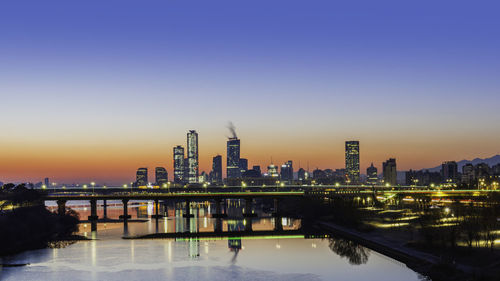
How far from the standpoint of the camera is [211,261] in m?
80.3

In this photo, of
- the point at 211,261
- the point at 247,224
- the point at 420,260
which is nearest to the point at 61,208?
the point at 247,224

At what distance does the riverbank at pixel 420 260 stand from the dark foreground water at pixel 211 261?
5.53 ft

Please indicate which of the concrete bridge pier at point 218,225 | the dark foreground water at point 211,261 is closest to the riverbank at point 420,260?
the dark foreground water at point 211,261

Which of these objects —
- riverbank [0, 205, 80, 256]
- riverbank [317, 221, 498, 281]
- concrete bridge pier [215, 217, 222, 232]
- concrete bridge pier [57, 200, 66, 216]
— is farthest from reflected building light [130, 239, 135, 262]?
concrete bridge pier [57, 200, 66, 216]

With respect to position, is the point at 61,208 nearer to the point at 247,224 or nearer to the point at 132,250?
the point at 247,224

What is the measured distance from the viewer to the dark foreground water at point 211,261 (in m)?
69.5

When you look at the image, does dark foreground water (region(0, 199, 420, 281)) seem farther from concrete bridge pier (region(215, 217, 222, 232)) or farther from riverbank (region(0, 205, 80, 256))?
concrete bridge pier (region(215, 217, 222, 232))

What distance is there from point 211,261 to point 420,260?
1181 inches

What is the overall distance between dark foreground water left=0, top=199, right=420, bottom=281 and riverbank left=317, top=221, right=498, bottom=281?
1684mm

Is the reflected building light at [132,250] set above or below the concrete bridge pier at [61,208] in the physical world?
below

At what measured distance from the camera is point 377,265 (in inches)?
3012

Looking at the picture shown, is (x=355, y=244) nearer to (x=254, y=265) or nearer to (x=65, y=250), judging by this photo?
(x=254, y=265)

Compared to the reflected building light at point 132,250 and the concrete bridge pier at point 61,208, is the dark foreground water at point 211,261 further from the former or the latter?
the concrete bridge pier at point 61,208

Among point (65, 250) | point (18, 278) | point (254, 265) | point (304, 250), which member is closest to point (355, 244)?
point (304, 250)
